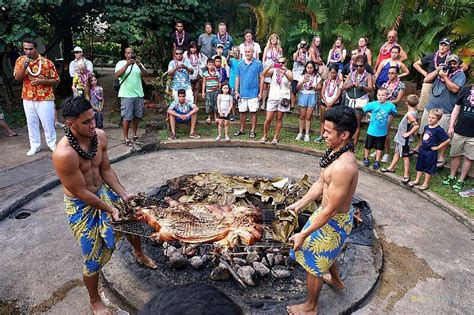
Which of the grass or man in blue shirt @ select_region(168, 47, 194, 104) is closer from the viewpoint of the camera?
the grass

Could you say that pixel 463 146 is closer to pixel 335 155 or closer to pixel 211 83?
pixel 335 155

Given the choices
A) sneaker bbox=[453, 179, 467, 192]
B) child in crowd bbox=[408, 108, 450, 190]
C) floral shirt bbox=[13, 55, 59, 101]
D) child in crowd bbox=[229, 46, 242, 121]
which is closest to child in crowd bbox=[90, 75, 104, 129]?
floral shirt bbox=[13, 55, 59, 101]

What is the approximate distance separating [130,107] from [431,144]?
245 inches

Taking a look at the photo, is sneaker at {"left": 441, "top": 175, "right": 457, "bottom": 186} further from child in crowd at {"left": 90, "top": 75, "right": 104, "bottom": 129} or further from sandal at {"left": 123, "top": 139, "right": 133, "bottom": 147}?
child in crowd at {"left": 90, "top": 75, "right": 104, "bottom": 129}

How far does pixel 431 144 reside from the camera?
6.41 meters

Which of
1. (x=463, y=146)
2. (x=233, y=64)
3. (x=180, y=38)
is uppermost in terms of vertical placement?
(x=180, y=38)

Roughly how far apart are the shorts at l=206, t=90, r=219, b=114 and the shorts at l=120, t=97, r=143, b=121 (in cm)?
178

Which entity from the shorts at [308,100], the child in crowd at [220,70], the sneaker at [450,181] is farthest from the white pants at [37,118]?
the sneaker at [450,181]

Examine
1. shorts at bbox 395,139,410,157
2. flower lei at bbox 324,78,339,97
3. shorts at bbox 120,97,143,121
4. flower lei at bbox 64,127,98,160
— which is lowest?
shorts at bbox 395,139,410,157

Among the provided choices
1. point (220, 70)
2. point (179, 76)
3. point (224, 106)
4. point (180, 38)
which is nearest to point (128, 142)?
point (179, 76)

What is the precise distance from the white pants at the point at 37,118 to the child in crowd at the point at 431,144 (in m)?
7.20

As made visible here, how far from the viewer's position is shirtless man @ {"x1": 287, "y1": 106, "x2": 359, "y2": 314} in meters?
3.24

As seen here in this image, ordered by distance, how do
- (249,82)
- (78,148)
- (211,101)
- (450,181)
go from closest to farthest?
(78,148) → (450,181) → (249,82) → (211,101)

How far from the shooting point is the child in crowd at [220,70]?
30.4 feet
